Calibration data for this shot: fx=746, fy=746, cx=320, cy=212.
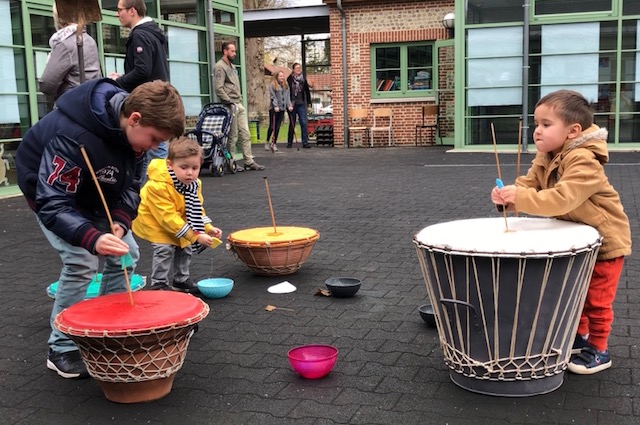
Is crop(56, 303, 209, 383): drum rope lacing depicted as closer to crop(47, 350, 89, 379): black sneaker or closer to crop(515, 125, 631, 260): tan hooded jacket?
crop(47, 350, 89, 379): black sneaker

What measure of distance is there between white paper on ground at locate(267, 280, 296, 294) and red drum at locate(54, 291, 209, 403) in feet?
5.71

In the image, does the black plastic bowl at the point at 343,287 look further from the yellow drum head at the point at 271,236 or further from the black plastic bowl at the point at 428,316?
the black plastic bowl at the point at 428,316

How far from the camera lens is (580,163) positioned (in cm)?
320

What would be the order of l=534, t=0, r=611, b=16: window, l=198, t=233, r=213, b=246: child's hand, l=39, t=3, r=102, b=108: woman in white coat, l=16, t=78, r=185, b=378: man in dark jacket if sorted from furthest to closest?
l=534, t=0, r=611, b=16: window, l=39, t=3, r=102, b=108: woman in white coat, l=198, t=233, r=213, b=246: child's hand, l=16, t=78, r=185, b=378: man in dark jacket

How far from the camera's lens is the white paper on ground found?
4968mm

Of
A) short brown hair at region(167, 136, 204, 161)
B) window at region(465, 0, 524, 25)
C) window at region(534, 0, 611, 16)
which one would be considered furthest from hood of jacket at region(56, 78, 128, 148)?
window at region(534, 0, 611, 16)

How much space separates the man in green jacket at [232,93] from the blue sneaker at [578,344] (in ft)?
31.3

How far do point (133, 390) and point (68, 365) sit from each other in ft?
1.70

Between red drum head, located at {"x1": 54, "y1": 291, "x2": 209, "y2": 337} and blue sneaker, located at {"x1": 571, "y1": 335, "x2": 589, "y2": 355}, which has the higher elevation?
red drum head, located at {"x1": 54, "y1": 291, "x2": 209, "y2": 337}

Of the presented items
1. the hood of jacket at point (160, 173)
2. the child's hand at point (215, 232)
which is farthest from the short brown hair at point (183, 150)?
the child's hand at point (215, 232)

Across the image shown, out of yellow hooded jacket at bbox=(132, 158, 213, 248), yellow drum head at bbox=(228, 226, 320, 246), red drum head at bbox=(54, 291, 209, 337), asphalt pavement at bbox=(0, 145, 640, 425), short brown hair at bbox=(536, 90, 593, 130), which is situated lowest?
asphalt pavement at bbox=(0, 145, 640, 425)

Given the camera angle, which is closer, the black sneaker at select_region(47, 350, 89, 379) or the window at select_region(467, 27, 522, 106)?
the black sneaker at select_region(47, 350, 89, 379)

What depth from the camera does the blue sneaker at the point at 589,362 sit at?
340cm

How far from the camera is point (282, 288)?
502 centimetres
